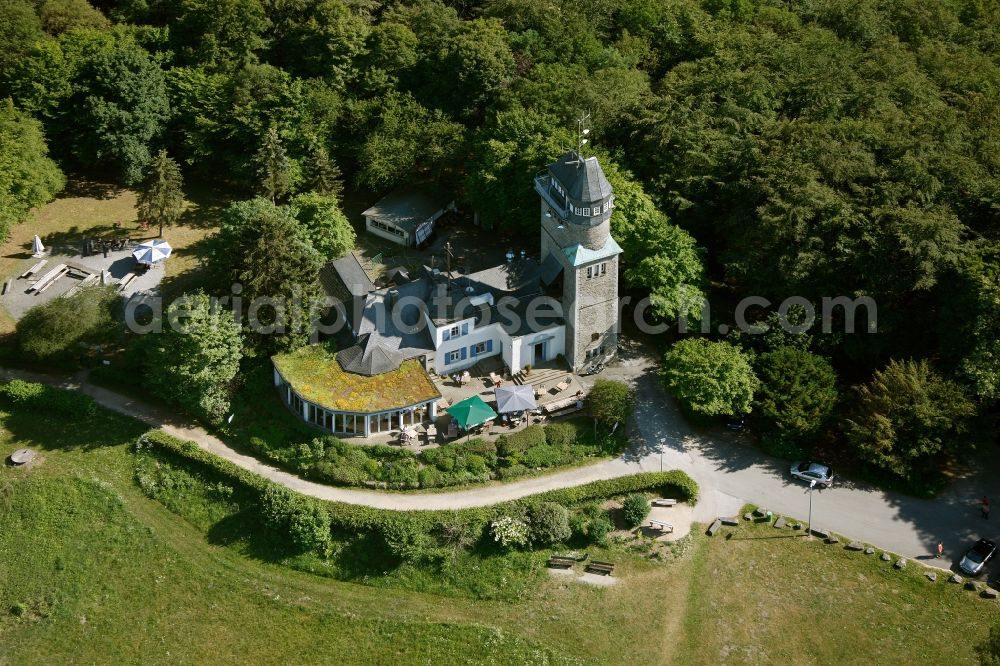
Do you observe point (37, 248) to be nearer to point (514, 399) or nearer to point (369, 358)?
point (369, 358)

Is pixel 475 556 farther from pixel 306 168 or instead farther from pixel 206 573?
pixel 306 168

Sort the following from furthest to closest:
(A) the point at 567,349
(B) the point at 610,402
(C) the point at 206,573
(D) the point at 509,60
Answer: (D) the point at 509,60
(A) the point at 567,349
(B) the point at 610,402
(C) the point at 206,573

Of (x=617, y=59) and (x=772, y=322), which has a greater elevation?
(x=617, y=59)

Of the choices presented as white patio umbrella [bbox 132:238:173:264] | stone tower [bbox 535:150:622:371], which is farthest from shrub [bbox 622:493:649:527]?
white patio umbrella [bbox 132:238:173:264]

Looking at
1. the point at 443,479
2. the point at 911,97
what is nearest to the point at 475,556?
the point at 443,479

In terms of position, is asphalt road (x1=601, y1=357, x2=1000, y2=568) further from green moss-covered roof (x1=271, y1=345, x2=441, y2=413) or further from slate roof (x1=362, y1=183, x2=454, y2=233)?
slate roof (x1=362, y1=183, x2=454, y2=233)

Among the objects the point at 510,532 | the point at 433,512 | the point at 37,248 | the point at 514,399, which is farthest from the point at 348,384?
the point at 37,248

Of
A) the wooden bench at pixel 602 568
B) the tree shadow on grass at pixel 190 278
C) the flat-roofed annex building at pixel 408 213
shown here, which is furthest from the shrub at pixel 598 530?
the tree shadow on grass at pixel 190 278
